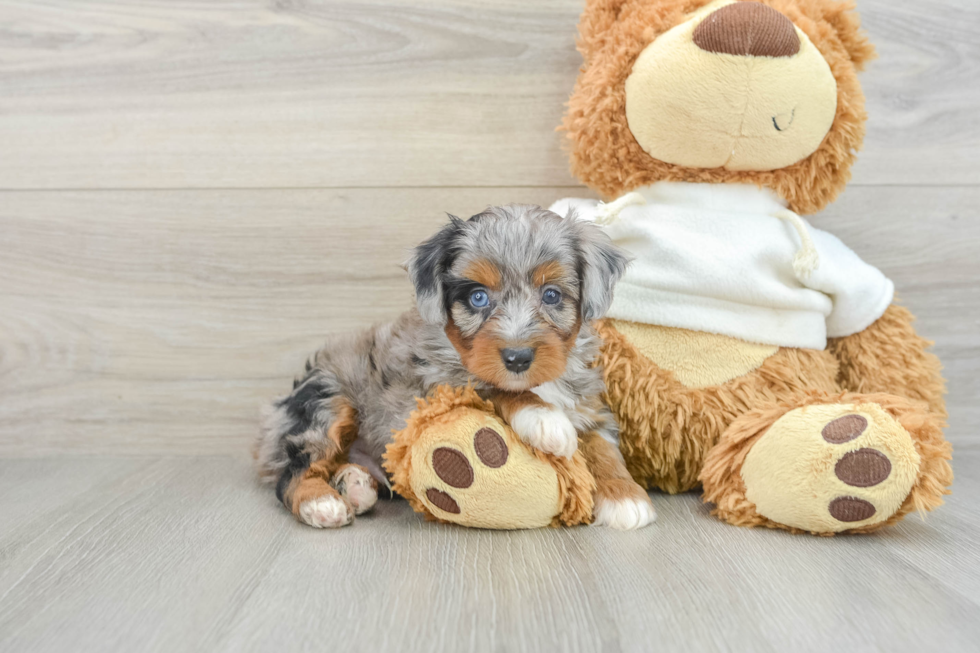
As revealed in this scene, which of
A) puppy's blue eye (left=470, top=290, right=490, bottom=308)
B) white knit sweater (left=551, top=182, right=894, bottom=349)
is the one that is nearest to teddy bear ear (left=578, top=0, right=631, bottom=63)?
white knit sweater (left=551, top=182, right=894, bottom=349)

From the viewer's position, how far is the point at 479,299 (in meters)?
1.58

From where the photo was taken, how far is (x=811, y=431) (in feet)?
5.11

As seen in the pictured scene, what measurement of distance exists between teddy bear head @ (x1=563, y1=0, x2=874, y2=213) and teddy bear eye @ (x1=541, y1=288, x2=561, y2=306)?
A: 50 cm

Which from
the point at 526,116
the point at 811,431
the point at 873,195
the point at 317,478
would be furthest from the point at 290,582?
the point at 873,195

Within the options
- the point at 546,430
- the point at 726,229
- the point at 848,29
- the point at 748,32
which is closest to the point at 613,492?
the point at 546,430

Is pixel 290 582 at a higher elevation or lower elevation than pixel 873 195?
lower

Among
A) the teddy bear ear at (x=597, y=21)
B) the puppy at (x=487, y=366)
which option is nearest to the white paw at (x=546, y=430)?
the puppy at (x=487, y=366)

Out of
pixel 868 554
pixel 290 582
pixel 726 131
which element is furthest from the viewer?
pixel 726 131

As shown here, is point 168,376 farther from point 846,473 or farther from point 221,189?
point 846,473

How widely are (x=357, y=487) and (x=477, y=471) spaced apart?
403 mm

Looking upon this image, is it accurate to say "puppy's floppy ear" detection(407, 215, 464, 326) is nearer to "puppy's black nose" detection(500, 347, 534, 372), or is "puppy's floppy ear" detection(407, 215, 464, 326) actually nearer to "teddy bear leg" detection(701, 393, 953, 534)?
"puppy's black nose" detection(500, 347, 534, 372)

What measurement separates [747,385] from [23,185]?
7.27 feet

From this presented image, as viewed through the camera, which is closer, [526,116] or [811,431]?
[811,431]

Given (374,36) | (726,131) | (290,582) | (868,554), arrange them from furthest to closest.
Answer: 1. (374,36)
2. (726,131)
3. (868,554)
4. (290,582)
